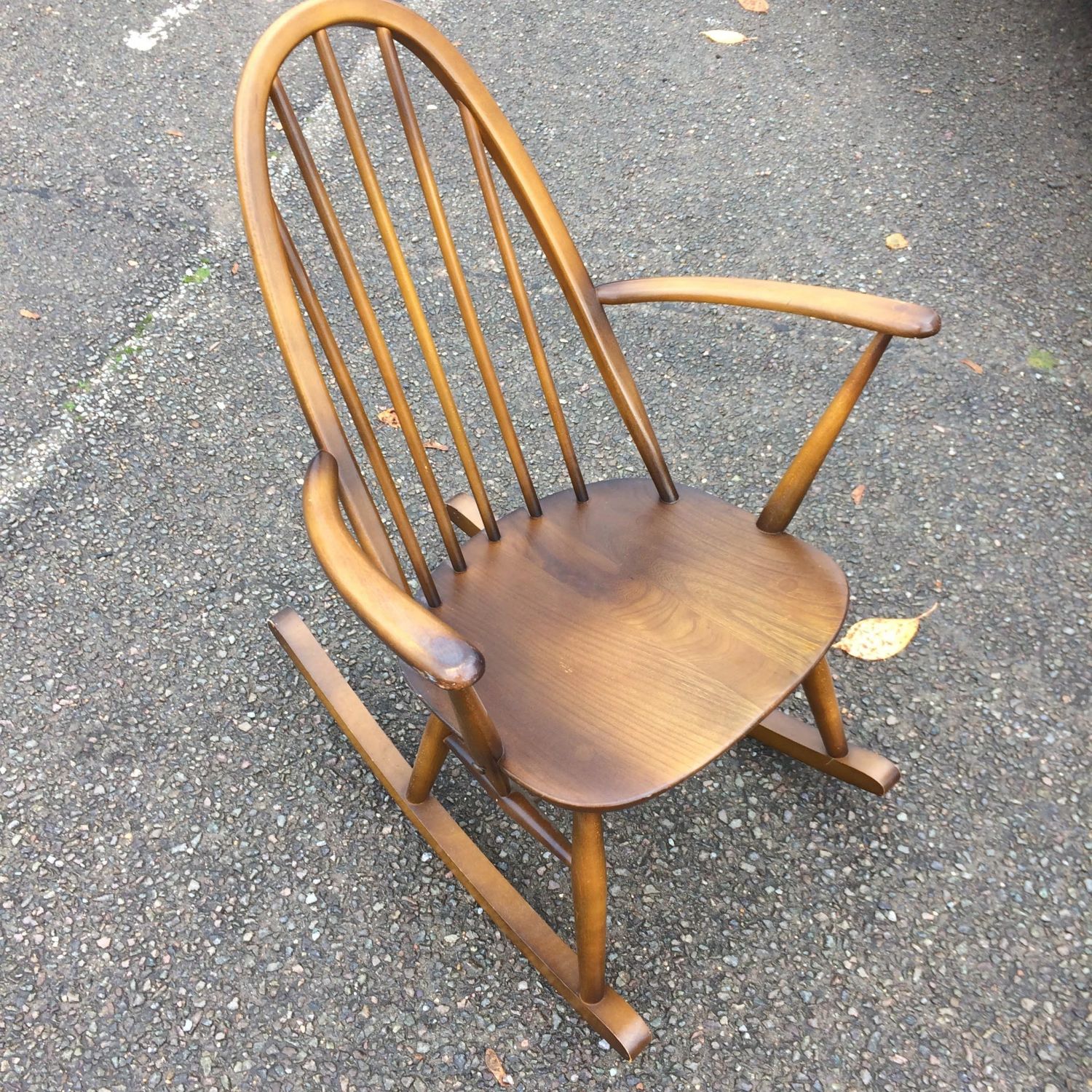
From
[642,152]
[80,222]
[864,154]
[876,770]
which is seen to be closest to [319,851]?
[876,770]

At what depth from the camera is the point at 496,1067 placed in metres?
1.38

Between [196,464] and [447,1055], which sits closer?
[447,1055]

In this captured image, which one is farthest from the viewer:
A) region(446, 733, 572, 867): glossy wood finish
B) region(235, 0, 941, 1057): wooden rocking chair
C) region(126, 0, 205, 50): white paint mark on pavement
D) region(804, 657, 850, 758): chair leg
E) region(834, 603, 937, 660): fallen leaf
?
region(126, 0, 205, 50): white paint mark on pavement

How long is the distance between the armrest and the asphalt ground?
2.61 ft

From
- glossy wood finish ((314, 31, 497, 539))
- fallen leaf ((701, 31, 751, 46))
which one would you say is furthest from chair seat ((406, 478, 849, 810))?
fallen leaf ((701, 31, 751, 46))

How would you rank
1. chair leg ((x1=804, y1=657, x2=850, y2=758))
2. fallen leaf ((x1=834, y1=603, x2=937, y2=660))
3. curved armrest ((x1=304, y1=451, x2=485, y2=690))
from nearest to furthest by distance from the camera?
curved armrest ((x1=304, y1=451, x2=485, y2=690)), chair leg ((x1=804, y1=657, x2=850, y2=758)), fallen leaf ((x1=834, y1=603, x2=937, y2=660))

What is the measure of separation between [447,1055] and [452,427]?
2.85ft

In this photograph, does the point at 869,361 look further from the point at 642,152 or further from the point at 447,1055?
the point at 642,152

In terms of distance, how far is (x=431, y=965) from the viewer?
4.82 feet

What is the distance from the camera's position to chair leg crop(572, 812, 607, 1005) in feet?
3.86

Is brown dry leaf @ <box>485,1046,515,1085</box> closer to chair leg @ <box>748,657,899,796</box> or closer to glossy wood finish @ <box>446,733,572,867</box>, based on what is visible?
glossy wood finish @ <box>446,733,572,867</box>

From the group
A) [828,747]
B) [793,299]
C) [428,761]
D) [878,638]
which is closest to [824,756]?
[828,747]

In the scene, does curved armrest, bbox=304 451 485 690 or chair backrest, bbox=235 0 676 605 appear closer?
curved armrest, bbox=304 451 485 690

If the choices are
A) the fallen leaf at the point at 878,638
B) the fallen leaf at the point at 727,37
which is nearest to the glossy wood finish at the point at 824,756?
the fallen leaf at the point at 878,638
